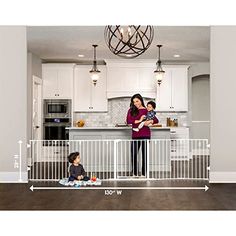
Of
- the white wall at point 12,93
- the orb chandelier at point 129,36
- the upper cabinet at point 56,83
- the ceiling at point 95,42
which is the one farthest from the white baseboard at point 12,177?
the upper cabinet at point 56,83

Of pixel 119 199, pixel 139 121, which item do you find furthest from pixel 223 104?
pixel 119 199

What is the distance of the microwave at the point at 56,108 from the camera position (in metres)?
9.80

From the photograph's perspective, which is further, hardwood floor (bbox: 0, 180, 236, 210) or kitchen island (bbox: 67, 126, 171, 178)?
kitchen island (bbox: 67, 126, 171, 178)

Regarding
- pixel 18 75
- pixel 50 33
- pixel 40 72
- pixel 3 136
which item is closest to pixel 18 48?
pixel 18 75

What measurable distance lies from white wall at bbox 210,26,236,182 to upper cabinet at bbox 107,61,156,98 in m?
4.12

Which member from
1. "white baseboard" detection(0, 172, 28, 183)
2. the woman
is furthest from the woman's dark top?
"white baseboard" detection(0, 172, 28, 183)

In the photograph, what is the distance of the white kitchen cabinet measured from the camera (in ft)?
33.1

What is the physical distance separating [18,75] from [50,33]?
175 cm

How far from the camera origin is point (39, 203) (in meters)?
4.57

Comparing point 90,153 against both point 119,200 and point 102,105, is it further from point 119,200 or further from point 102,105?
point 102,105

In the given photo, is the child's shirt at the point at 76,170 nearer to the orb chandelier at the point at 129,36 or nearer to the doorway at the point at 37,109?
the orb chandelier at the point at 129,36

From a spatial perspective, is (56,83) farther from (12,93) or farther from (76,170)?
(76,170)

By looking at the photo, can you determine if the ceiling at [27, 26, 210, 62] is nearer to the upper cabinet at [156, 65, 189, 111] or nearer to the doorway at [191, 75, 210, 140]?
the upper cabinet at [156, 65, 189, 111]

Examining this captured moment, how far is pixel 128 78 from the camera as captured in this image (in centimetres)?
1004
